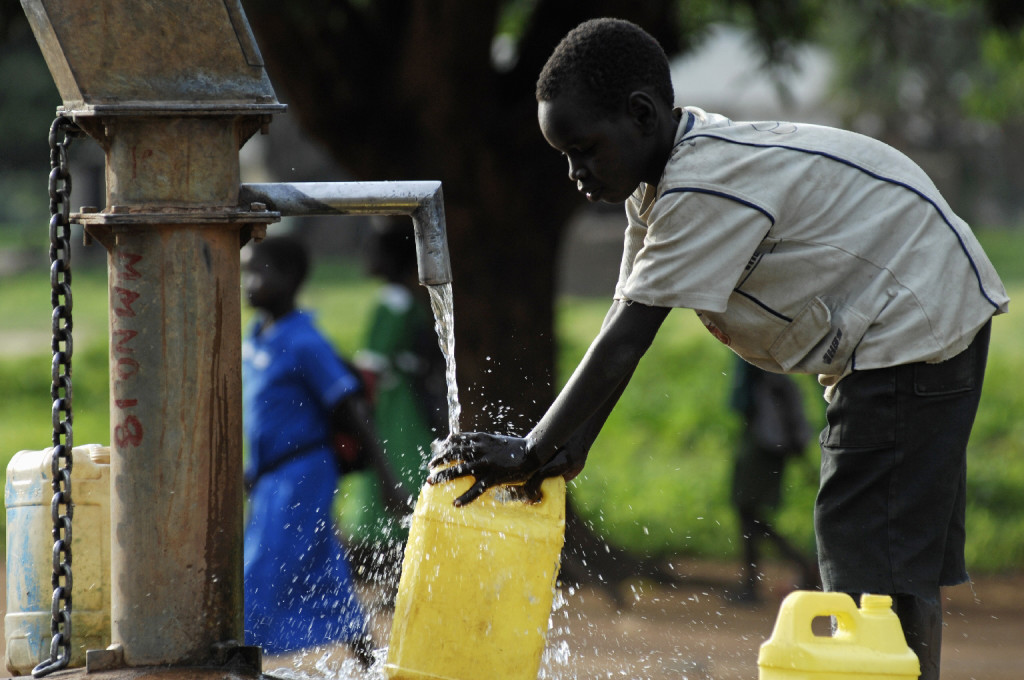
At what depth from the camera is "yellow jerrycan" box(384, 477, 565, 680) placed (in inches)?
86.2

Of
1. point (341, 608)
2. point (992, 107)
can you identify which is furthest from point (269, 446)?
point (992, 107)

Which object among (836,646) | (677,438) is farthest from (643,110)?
(677,438)

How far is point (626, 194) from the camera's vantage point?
233 centimetres

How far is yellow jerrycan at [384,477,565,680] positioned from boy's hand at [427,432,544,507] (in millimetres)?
30

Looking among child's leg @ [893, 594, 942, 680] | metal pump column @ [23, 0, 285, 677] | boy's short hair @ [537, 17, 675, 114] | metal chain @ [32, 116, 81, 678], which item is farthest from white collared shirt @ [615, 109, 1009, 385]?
metal chain @ [32, 116, 81, 678]

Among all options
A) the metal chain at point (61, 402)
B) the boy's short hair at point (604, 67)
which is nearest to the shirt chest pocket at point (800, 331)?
the boy's short hair at point (604, 67)

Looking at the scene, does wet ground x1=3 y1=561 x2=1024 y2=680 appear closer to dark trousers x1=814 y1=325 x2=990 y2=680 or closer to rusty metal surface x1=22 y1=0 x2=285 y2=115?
dark trousers x1=814 y1=325 x2=990 y2=680

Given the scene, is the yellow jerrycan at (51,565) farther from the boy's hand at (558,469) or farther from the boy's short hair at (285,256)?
the boy's short hair at (285,256)

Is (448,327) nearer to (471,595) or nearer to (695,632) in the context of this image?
(471,595)

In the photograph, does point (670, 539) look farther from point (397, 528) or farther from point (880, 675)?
point (880, 675)

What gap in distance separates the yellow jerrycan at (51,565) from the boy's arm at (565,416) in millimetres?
620

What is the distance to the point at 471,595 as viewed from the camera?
2.21 metres

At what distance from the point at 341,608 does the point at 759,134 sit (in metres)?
2.28

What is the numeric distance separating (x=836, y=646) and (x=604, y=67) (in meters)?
1.07
